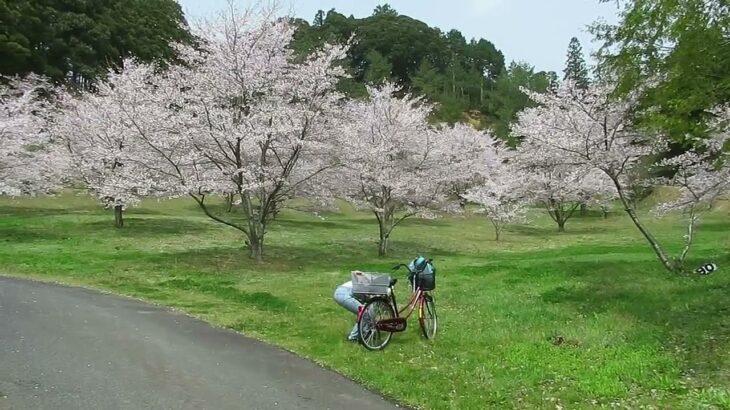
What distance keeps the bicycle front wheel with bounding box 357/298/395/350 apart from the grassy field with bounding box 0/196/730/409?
7.4 inches

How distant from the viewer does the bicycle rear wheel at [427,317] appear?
1010cm

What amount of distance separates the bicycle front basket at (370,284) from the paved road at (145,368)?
1527mm

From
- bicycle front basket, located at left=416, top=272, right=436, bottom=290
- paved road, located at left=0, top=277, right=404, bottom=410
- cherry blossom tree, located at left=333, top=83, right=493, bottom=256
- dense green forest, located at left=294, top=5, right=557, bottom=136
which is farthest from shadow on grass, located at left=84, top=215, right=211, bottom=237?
dense green forest, located at left=294, top=5, right=557, bottom=136

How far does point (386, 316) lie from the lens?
9.84m

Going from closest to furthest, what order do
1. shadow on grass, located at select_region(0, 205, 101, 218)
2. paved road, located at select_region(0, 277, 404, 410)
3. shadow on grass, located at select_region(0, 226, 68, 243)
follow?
paved road, located at select_region(0, 277, 404, 410) < shadow on grass, located at select_region(0, 226, 68, 243) < shadow on grass, located at select_region(0, 205, 101, 218)

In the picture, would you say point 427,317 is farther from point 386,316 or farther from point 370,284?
point 370,284

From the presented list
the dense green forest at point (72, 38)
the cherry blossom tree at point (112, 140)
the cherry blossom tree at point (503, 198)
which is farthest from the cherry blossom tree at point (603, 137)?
the dense green forest at point (72, 38)

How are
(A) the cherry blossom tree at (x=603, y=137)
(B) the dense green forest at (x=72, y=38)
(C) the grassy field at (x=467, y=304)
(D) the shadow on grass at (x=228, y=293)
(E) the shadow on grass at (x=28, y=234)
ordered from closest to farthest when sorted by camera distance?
(C) the grassy field at (x=467, y=304) < (D) the shadow on grass at (x=228, y=293) < (A) the cherry blossom tree at (x=603, y=137) < (E) the shadow on grass at (x=28, y=234) < (B) the dense green forest at (x=72, y=38)

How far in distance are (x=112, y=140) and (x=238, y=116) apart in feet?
36.9

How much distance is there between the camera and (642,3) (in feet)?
40.8

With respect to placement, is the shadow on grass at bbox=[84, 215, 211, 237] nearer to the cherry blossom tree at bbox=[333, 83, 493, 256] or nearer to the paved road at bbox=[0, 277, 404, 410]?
the cherry blossom tree at bbox=[333, 83, 493, 256]

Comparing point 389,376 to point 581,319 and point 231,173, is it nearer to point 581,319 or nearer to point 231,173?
point 581,319

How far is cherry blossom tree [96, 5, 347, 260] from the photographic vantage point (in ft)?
68.6

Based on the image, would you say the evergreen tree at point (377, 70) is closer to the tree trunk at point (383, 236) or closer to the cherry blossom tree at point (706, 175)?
the tree trunk at point (383, 236)
